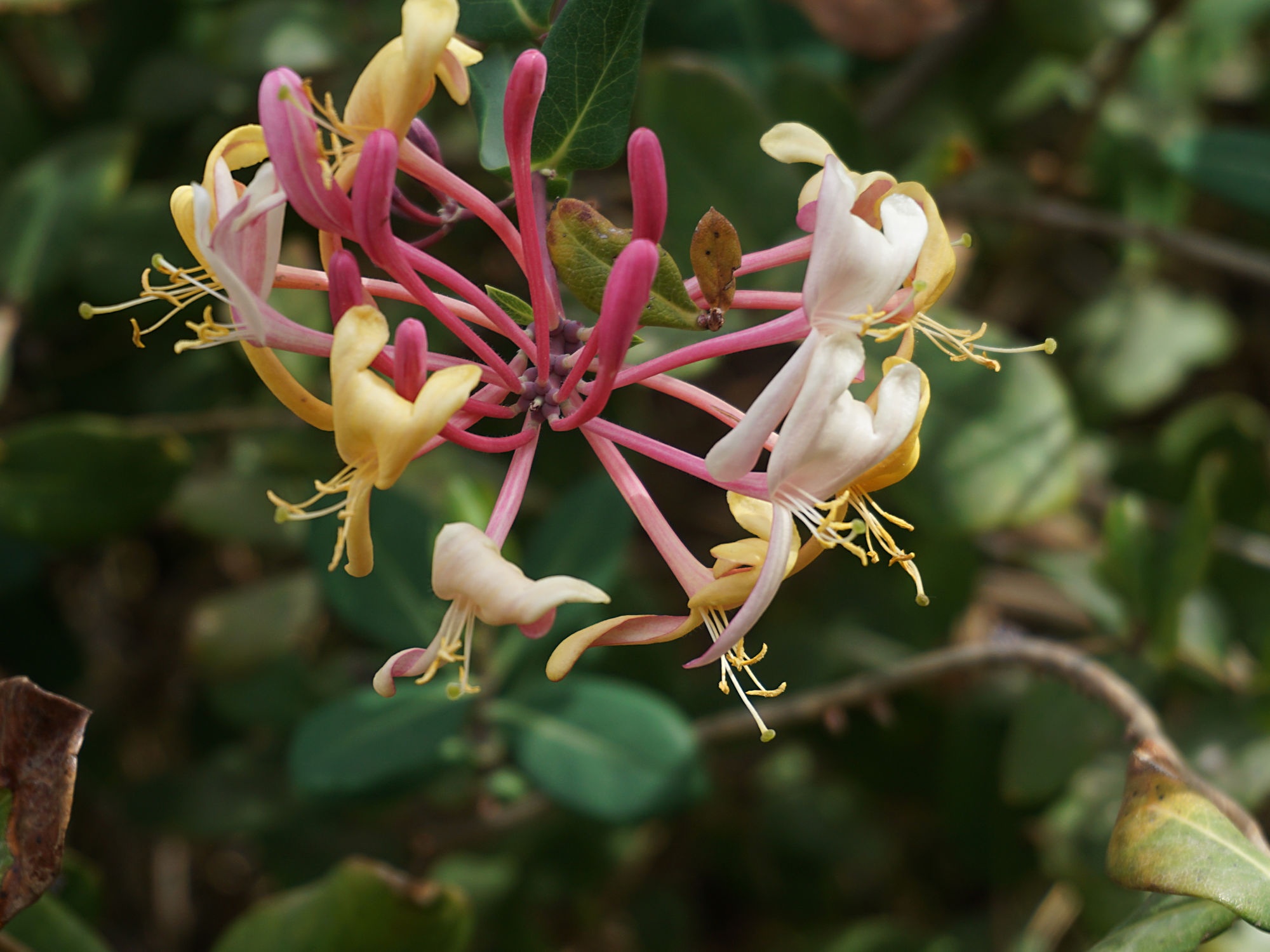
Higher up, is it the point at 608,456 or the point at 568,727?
the point at 608,456

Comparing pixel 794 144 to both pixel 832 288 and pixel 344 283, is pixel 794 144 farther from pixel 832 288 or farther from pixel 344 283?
pixel 344 283

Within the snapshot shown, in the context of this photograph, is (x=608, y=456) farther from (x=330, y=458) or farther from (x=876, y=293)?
(x=330, y=458)

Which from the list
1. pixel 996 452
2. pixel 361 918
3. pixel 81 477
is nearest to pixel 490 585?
pixel 361 918

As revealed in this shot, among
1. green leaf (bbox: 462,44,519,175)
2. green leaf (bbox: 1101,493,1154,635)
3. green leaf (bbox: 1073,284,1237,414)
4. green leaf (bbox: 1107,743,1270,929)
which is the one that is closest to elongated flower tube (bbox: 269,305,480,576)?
green leaf (bbox: 462,44,519,175)

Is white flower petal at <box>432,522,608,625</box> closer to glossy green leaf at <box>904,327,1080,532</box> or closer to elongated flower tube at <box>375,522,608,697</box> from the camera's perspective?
elongated flower tube at <box>375,522,608,697</box>

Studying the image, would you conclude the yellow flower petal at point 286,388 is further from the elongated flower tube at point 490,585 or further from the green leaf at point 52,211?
the green leaf at point 52,211

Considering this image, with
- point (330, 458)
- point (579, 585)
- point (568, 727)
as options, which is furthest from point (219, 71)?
point (579, 585)

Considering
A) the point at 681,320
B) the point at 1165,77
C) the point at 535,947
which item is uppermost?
the point at 681,320

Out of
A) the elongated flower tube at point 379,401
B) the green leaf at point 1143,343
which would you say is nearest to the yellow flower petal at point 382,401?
the elongated flower tube at point 379,401
